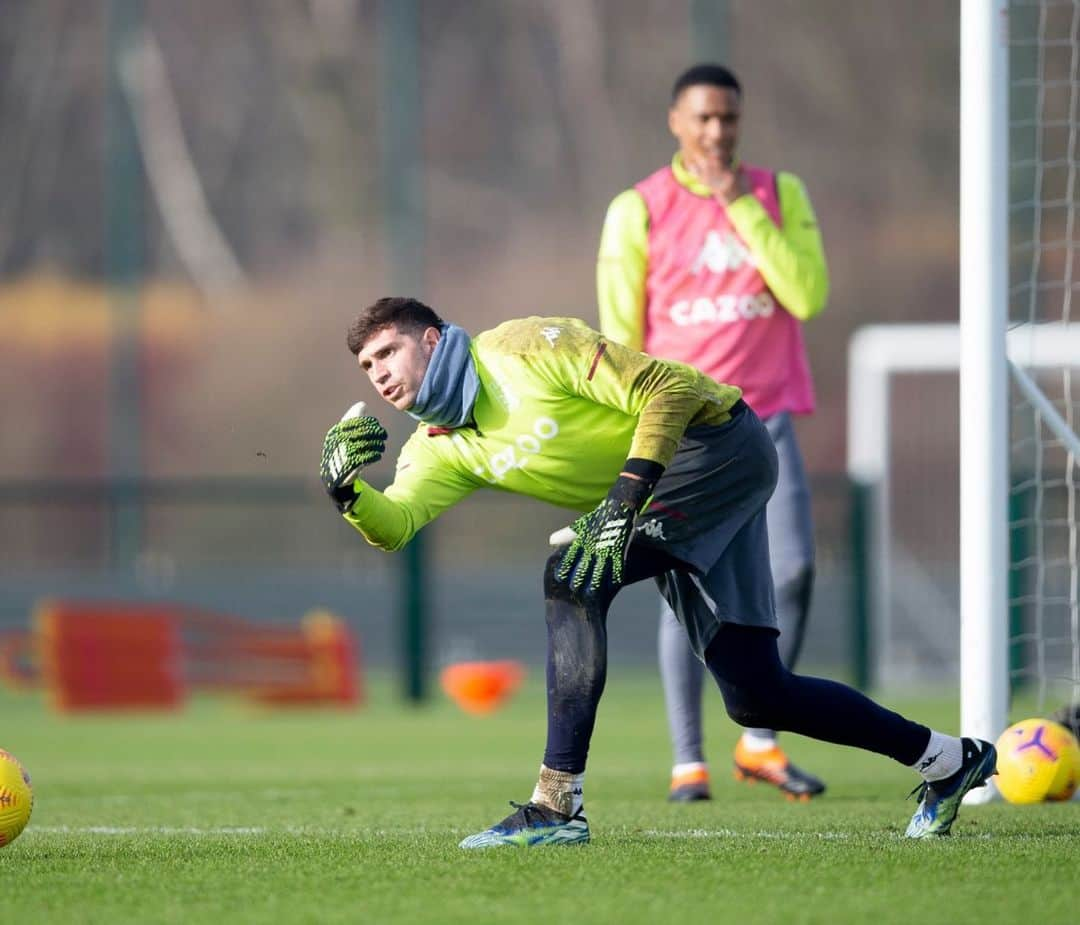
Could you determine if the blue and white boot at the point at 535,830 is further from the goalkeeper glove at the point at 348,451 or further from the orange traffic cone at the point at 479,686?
the orange traffic cone at the point at 479,686

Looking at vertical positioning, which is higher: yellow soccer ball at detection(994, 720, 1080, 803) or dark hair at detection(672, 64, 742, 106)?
dark hair at detection(672, 64, 742, 106)

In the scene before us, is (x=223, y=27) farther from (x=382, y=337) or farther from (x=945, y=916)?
(x=945, y=916)

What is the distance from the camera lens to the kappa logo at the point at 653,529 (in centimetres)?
512

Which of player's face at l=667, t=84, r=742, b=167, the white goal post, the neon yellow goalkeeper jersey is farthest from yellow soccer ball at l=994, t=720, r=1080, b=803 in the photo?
the white goal post

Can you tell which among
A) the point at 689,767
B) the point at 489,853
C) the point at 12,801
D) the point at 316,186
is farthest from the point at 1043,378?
the point at 12,801

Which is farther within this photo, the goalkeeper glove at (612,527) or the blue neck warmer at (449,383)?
the blue neck warmer at (449,383)

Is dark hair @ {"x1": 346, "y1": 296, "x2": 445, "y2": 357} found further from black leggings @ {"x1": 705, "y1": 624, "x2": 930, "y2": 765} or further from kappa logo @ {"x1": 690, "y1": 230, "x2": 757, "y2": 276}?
kappa logo @ {"x1": 690, "y1": 230, "x2": 757, "y2": 276}

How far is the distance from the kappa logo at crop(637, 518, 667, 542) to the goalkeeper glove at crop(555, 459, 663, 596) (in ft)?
0.54

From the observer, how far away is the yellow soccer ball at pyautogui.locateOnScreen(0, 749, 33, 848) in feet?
16.4

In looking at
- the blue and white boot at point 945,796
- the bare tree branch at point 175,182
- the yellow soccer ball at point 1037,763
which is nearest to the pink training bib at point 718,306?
the yellow soccer ball at point 1037,763

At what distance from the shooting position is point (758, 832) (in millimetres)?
5449

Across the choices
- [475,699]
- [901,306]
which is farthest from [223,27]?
[475,699]

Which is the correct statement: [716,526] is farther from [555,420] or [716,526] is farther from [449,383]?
[449,383]

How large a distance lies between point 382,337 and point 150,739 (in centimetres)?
703
